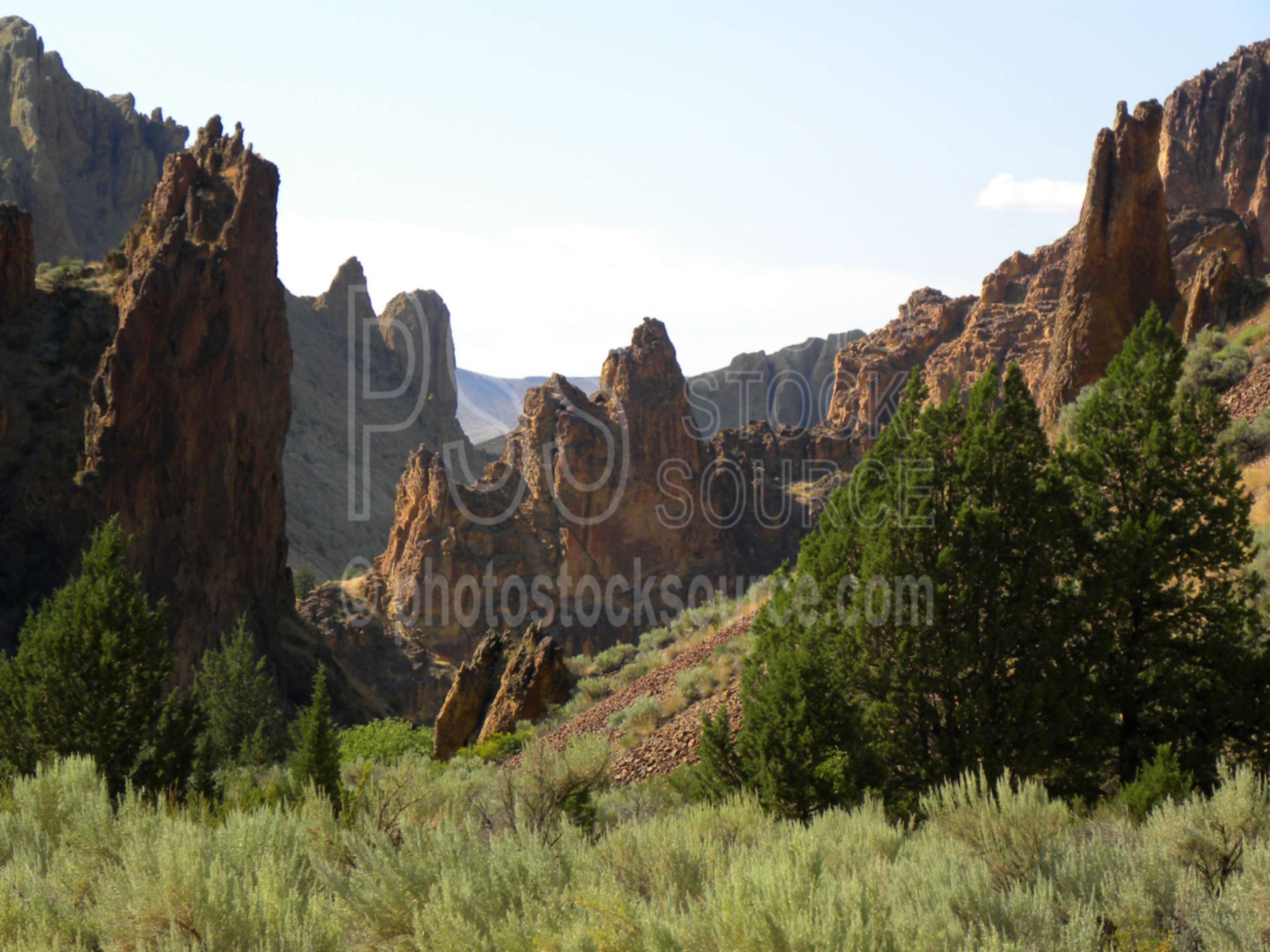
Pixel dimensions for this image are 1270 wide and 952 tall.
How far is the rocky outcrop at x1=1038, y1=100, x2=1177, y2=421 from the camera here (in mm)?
28359

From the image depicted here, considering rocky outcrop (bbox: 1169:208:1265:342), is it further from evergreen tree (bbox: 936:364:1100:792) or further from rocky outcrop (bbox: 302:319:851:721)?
rocky outcrop (bbox: 302:319:851:721)

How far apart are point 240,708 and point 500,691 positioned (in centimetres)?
847

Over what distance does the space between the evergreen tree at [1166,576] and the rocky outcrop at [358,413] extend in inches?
2835

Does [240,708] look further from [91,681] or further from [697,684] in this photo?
[91,681]

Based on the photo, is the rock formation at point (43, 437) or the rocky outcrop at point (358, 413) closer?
the rock formation at point (43, 437)

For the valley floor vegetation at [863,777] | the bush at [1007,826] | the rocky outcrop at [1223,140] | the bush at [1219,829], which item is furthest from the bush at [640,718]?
the rocky outcrop at [1223,140]

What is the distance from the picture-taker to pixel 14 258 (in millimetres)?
37750

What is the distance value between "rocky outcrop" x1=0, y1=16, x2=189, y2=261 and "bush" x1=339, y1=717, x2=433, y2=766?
230 feet

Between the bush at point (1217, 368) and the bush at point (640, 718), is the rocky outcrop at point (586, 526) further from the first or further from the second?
the bush at point (1217, 368)

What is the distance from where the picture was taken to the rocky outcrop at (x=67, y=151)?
87188mm

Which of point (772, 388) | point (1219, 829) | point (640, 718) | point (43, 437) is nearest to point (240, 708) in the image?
point (640, 718)

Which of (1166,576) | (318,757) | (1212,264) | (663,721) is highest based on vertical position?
(1212,264)

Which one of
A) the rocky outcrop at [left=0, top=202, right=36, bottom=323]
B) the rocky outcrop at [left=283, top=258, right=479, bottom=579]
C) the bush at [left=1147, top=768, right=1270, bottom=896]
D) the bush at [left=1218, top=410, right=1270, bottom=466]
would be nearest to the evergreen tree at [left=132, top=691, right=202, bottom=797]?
the bush at [left=1147, top=768, right=1270, bottom=896]

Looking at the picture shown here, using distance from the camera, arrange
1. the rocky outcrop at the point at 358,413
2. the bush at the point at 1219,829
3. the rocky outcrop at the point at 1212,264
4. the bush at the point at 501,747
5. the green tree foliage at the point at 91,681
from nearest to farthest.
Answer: the bush at the point at 1219,829
the green tree foliage at the point at 91,681
the bush at the point at 501,747
the rocky outcrop at the point at 1212,264
the rocky outcrop at the point at 358,413
